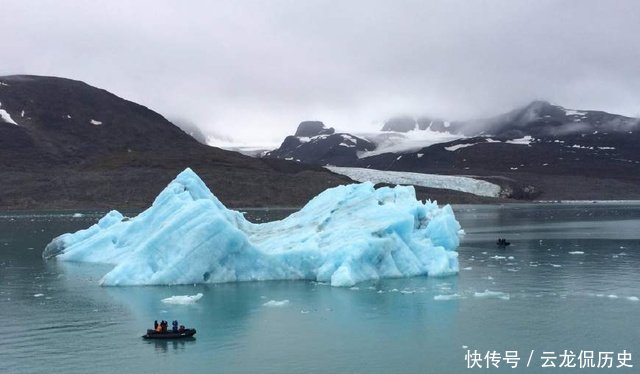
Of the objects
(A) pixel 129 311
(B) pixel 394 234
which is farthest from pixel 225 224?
(B) pixel 394 234

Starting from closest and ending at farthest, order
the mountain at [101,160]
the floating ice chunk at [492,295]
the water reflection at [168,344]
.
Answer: the water reflection at [168,344], the floating ice chunk at [492,295], the mountain at [101,160]

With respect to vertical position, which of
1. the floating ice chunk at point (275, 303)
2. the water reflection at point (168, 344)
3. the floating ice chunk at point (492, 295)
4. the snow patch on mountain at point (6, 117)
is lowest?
the water reflection at point (168, 344)

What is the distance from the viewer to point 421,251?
35688mm

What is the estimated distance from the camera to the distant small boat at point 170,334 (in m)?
21.3

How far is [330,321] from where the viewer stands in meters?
24.0

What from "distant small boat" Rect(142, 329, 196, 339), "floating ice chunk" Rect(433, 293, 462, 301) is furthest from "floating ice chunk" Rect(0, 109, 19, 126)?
"distant small boat" Rect(142, 329, 196, 339)

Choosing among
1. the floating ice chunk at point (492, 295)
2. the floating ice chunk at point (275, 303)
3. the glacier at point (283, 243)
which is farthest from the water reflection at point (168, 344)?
the floating ice chunk at point (492, 295)

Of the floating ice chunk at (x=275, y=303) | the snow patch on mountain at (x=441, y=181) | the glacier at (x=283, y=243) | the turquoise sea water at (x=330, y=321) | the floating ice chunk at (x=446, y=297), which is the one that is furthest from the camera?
the snow patch on mountain at (x=441, y=181)

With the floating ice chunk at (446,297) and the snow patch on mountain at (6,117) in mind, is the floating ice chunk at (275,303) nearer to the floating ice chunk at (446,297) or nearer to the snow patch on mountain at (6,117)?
the floating ice chunk at (446,297)

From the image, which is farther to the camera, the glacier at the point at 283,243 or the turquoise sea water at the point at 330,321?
the glacier at the point at 283,243

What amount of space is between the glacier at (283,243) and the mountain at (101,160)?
2607 inches

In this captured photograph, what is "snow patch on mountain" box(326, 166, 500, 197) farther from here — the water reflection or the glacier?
the water reflection

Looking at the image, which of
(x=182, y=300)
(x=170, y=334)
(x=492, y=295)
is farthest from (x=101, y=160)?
(x=170, y=334)

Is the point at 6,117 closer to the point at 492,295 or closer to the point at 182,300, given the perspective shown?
the point at 182,300
